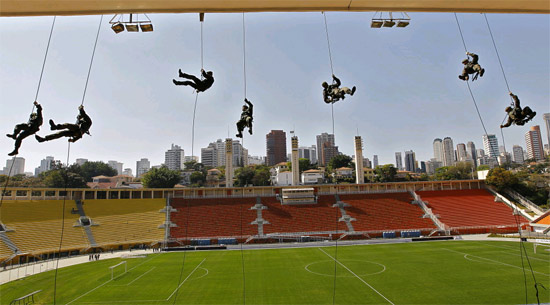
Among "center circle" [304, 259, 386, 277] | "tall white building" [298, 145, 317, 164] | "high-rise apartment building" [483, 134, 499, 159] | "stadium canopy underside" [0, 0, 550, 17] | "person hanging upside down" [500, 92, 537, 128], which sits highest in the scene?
"tall white building" [298, 145, 317, 164]

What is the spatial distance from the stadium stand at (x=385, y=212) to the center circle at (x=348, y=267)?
1078 cm

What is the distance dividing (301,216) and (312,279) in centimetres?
1567

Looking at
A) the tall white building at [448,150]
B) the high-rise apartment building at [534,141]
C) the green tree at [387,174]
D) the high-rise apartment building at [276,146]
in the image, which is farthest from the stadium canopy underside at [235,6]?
the tall white building at [448,150]

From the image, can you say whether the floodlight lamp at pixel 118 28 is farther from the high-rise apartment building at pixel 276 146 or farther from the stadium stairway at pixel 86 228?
the high-rise apartment building at pixel 276 146

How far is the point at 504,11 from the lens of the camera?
5812mm

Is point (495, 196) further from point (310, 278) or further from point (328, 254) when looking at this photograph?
point (310, 278)

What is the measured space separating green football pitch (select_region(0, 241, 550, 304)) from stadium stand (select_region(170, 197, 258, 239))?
6.08 m

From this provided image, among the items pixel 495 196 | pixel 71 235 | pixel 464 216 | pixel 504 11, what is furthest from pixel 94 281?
pixel 495 196

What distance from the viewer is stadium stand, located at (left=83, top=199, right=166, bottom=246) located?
23562 millimetres

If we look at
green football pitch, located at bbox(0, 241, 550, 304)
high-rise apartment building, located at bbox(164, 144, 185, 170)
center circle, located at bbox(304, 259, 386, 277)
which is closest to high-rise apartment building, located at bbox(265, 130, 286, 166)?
high-rise apartment building, located at bbox(164, 144, 185, 170)

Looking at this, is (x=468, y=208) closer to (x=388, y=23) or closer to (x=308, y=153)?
(x=388, y=23)

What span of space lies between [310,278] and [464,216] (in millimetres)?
22061

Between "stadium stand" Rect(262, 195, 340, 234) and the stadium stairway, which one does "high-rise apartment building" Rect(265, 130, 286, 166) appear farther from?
the stadium stairway

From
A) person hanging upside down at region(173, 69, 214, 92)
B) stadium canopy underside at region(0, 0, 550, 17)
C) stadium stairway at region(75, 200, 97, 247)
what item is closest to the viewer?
stadium canopy underside at region(0, 0, 550, 17)
